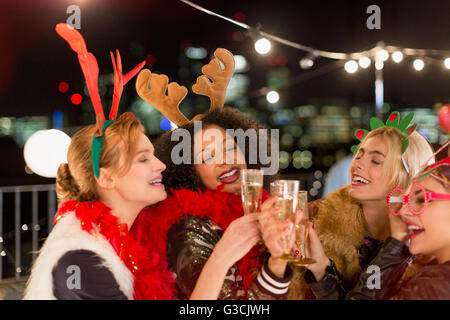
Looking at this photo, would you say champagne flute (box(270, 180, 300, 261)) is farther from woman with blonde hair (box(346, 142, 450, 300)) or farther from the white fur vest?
the white fur vest

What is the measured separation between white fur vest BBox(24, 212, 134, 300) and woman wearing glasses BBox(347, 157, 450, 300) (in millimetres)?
781

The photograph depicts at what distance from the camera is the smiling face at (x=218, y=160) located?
182cm

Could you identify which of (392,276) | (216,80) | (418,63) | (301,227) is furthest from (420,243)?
(418,63)

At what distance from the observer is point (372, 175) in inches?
73.2

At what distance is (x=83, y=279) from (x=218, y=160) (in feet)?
2.20

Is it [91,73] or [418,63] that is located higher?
[418,63]

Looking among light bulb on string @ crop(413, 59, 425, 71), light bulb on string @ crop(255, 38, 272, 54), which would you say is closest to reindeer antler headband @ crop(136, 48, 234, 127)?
light bulb on string @ crop(255, 38, 272, 54)

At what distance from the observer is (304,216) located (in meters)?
1.52

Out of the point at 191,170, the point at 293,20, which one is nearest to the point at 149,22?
the point at 293,20

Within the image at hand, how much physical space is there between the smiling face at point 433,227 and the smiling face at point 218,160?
0.66 meters

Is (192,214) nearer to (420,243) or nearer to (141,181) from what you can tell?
(141,181)

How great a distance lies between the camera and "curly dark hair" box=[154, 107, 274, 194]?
1.91 metres

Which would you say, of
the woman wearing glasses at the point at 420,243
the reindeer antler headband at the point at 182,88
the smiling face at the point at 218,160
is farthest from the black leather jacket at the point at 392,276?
the reindeer antler headband at the point at 182,88
